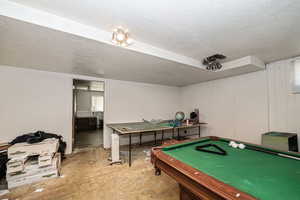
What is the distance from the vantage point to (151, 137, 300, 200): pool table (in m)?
0.81

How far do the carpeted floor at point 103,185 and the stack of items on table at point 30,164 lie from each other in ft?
0.43

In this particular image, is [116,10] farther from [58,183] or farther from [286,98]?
[286,98]

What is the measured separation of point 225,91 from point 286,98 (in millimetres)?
1357

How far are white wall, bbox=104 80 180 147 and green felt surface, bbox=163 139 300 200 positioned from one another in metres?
2.99

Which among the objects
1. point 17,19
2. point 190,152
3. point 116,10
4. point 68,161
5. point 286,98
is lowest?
point 68,161

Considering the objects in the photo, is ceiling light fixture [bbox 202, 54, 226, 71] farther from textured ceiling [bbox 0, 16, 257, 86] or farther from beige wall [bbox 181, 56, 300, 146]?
beige wall [bbox 181, 56, 300, 146]

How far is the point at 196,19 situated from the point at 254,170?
1.73 meters

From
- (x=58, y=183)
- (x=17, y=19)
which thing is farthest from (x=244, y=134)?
(x=17, y=19)

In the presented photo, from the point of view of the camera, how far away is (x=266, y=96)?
9.89ft

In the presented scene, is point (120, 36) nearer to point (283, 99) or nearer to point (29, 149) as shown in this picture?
point (29, 149)

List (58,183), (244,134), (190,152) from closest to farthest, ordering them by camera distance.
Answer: (190,152) < (58,183) < (244,134)

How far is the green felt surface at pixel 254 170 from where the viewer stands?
2.72 feet

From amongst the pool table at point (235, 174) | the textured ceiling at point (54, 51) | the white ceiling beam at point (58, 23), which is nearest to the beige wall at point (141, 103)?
the textured ceiling at point (54, 51)

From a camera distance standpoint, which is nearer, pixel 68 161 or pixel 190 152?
pixel 190 152
